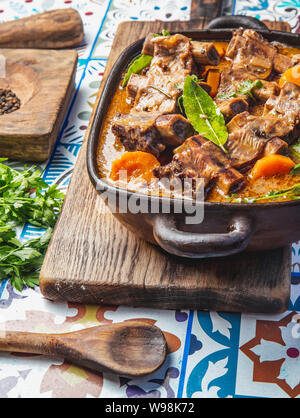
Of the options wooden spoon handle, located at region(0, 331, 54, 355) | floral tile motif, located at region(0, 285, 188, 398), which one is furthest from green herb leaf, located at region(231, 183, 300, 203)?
wooden spoon handle, located at region(0, 331, 54, 355)

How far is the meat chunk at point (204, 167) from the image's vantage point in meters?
1.59

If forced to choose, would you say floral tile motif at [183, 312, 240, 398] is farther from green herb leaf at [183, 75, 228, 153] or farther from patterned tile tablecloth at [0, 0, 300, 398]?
green herb leaf at [183, 75, 228, 153]

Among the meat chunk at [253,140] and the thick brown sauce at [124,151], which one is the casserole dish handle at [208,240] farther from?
the meat chunk at [253,140]

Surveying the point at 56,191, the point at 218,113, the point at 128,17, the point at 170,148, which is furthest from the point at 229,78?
the point at 128,17

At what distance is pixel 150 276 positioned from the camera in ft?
5.52

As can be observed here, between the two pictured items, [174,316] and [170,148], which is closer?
[174,316]

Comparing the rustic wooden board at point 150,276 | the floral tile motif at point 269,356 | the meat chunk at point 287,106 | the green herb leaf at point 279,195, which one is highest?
the meat chunk at point 287,106

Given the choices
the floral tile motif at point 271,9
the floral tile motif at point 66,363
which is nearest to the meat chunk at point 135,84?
the floral tile motif at point 66,363

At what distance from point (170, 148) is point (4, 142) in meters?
0.70

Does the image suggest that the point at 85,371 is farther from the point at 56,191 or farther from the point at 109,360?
the point at 56,191

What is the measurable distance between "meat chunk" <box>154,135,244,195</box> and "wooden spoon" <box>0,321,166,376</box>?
1.39 ft

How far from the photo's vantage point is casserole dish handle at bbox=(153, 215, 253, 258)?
55.6 inches

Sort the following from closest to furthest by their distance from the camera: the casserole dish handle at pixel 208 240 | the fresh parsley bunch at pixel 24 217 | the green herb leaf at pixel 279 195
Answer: the casserole dish handle at pixel 208 240 < the green herb leaf at pixel 279 195 < the fresh parsley bunch at pixel 24 217

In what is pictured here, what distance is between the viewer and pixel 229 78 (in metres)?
1.93
